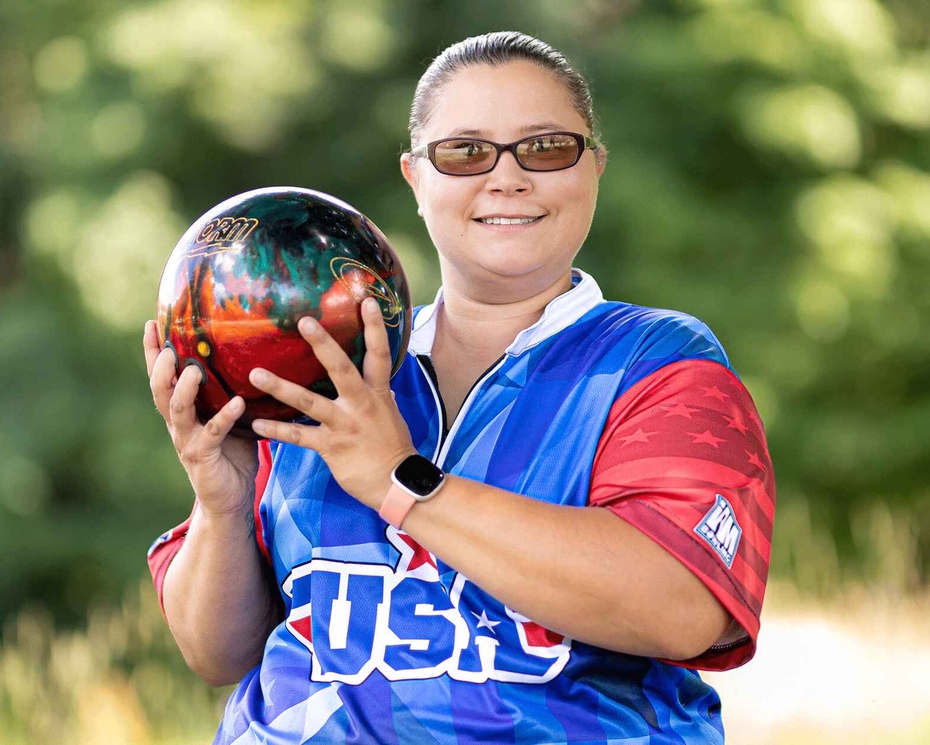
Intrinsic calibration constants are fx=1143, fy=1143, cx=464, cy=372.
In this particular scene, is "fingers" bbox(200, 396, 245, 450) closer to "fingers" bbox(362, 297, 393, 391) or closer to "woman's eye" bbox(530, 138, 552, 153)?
"fingers" bbox(362, 297, 393, 391)

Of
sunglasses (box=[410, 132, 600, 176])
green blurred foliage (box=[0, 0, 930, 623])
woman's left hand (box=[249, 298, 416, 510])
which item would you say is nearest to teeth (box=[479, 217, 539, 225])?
sunglasses (box=[410, 132, 600, 176])

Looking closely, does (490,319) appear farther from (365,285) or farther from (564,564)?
(564,564)

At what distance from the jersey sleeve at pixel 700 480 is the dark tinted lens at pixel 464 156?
2.00ft

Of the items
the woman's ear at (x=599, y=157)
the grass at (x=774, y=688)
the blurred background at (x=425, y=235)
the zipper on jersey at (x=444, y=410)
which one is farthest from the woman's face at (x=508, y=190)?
the blurred background at (x=425, y=235)

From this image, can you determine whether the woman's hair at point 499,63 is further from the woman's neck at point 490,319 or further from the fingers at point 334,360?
the fingers at point 334,360

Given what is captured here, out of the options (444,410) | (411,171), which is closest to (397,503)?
(444,410)

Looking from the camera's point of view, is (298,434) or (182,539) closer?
(298,434)

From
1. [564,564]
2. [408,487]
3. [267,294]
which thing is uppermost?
[267,294]

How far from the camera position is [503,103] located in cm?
248

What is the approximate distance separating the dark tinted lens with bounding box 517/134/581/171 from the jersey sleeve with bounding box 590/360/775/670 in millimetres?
550

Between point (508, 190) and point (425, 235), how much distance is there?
631 centimetres

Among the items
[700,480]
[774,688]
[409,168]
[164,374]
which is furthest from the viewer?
[774,688]

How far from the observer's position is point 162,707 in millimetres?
5711

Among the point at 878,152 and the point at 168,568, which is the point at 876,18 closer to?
the point at 878,152
